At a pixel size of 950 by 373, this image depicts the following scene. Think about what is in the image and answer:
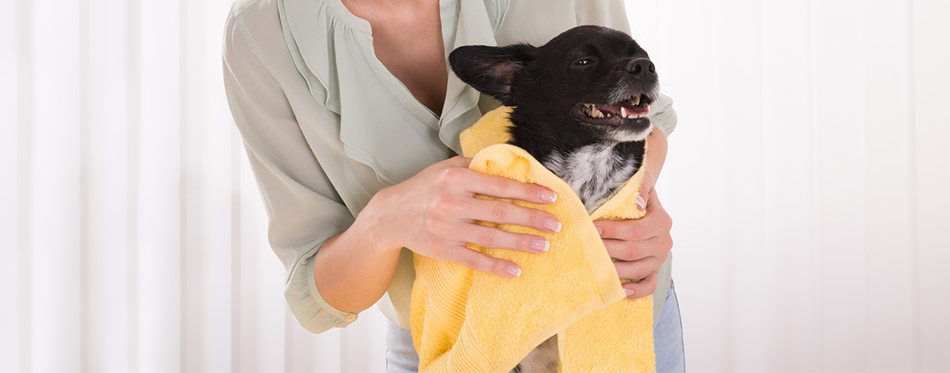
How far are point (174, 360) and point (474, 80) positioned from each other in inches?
60.5

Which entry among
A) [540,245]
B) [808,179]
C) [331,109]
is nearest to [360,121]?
[331,109]

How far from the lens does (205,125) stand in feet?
6.81

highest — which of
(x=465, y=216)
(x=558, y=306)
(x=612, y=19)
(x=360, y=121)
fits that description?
(x=612, y=19)

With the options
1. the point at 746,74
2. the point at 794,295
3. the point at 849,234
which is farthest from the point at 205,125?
the point at 849,234

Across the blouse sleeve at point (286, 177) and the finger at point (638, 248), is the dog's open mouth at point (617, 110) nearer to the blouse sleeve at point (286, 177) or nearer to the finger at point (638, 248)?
the finger at point (638, 248)

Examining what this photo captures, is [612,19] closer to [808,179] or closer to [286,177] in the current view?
[286,177]

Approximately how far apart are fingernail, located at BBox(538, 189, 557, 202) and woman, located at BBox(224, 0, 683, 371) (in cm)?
14

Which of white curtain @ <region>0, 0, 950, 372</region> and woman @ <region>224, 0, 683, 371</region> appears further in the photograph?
white curtain @ <region>0, 0, 950, 372</region>

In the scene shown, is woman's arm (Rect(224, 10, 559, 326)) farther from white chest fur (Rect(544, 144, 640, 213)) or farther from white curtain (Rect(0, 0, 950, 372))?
white curtain (Rect(0, 0, 950, 372))

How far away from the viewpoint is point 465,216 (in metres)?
0.87

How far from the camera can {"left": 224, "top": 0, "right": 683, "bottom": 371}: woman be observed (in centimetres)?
101

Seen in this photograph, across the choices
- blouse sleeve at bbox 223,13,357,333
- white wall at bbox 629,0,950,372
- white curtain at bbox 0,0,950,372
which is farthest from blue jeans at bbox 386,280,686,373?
white wall at bbox 629,0,950,372

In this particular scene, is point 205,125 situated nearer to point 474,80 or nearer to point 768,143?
point 474,80

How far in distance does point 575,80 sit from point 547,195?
0.21 meters
